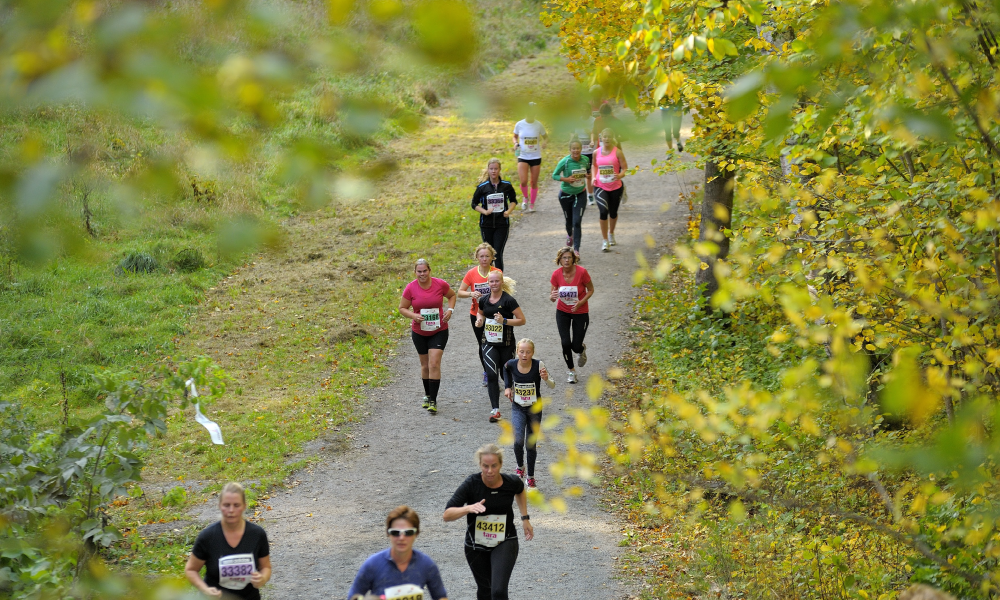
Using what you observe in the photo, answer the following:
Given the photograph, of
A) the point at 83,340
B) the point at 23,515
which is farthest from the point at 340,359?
the point at 23,515

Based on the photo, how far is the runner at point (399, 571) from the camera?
19.0ft

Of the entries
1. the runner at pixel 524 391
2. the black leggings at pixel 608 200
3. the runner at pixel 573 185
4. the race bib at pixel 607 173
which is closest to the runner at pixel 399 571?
the runner at pixel 524 391

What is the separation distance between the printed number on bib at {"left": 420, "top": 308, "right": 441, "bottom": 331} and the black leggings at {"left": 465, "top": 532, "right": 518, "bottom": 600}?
475 centimetres

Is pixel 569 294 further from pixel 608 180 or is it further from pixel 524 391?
pixel 608 180

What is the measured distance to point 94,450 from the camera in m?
6.60

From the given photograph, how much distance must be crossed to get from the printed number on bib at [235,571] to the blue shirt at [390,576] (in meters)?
0.83

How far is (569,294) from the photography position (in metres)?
12.3

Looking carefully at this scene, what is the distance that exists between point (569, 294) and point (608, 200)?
517cm

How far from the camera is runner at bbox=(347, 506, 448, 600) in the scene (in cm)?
580

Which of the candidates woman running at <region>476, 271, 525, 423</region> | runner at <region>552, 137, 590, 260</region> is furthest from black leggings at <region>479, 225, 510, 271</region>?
woman running at <region>476, 271, 525, 423</region>

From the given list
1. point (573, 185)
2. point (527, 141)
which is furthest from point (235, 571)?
point (527, 141)

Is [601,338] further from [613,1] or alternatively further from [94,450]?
[94,450]

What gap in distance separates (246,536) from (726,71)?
797 cm

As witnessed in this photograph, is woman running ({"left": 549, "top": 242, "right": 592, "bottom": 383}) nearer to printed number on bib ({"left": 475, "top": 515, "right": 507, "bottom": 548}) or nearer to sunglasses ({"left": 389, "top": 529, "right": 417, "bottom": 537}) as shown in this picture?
printed number on bib ({"left": 475, "top": 515, "right": 507, "bottom": 548})
